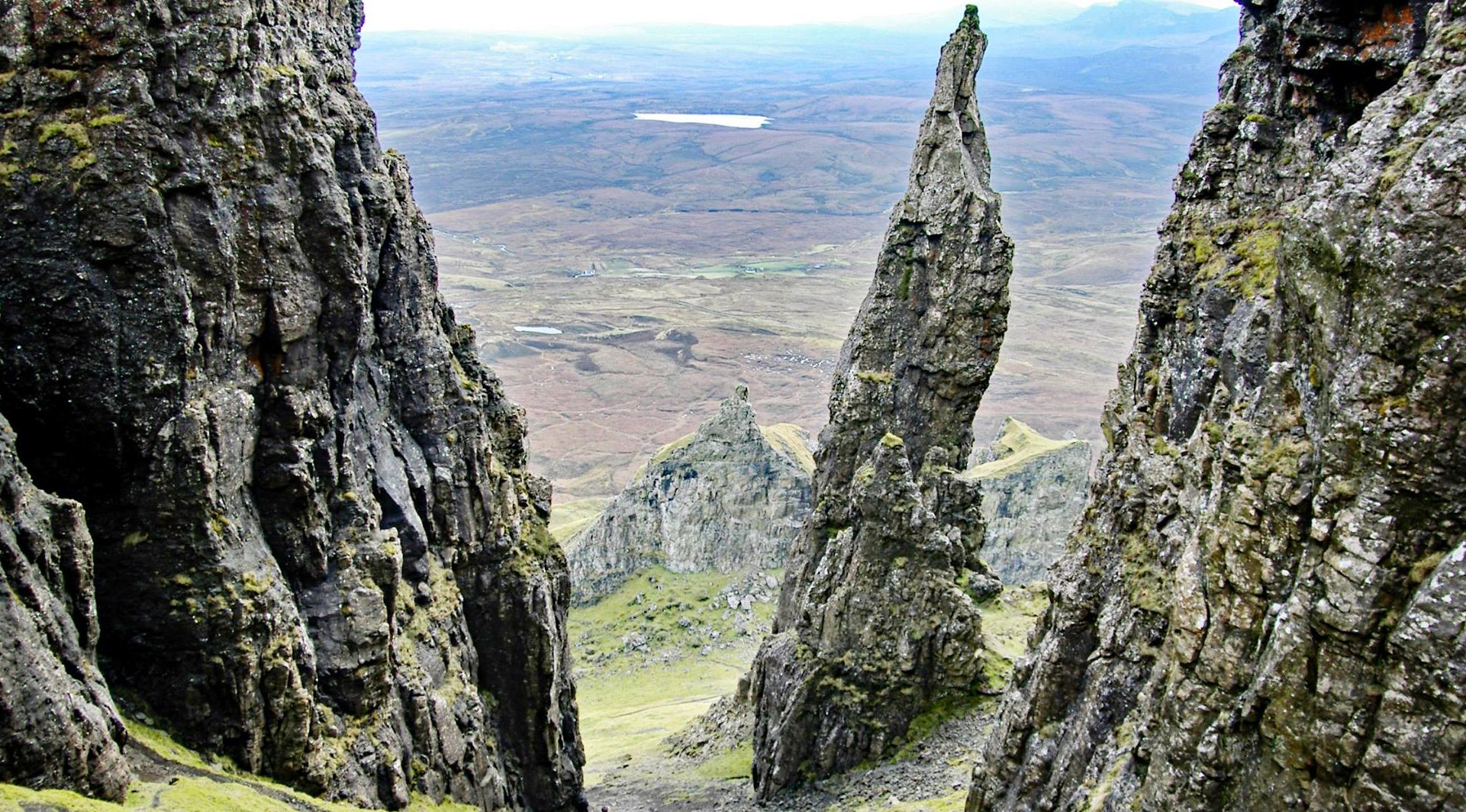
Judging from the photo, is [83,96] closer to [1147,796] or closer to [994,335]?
[1147,796]

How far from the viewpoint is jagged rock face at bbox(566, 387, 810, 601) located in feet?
345

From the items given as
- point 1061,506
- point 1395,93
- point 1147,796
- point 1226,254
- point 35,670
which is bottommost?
point 1061,506

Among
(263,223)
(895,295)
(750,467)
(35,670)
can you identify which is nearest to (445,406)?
(263,223)

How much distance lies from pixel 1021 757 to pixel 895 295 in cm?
3164

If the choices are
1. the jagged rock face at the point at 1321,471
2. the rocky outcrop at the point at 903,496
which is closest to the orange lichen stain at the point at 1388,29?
the jagged rock face at the point at 1321,471

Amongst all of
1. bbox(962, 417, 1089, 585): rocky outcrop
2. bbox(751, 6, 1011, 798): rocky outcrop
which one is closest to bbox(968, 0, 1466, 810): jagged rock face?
bbox(751, 6, 1011, 798): rocky outcrop

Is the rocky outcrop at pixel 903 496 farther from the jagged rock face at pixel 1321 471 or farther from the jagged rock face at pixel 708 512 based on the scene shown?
the jagged rock face at pixel 708 512

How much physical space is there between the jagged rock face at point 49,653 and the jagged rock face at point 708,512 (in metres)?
79.4

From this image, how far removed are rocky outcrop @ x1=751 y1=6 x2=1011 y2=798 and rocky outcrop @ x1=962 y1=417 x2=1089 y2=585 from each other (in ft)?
118

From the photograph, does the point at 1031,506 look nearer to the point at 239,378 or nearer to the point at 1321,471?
the point at 239,378

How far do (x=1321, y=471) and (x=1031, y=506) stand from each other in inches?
→ 3279

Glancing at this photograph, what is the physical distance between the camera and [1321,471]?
18.7m

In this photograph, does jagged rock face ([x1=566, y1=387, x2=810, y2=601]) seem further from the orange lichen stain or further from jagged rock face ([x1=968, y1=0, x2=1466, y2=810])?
the orange lichen stain

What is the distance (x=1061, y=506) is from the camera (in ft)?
327
